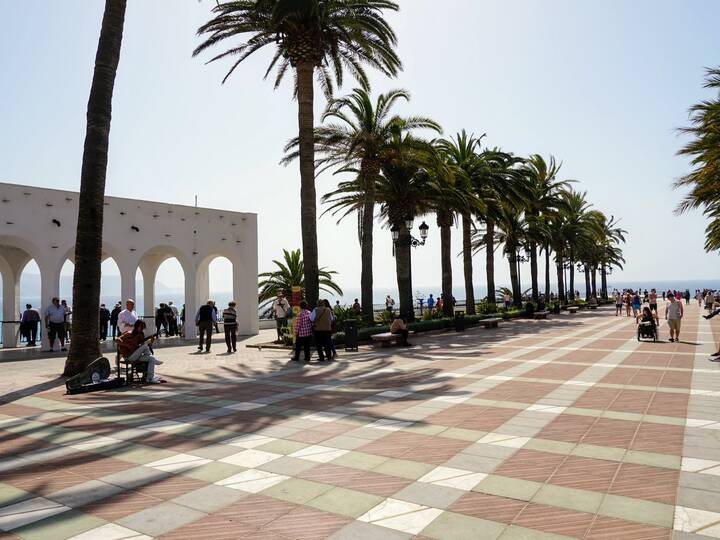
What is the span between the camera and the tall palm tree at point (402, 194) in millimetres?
23609

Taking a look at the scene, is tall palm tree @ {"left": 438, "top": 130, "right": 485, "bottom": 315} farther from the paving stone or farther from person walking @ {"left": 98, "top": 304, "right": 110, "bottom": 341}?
the paving stone

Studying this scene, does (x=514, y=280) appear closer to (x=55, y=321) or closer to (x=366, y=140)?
(x=366, y=140)

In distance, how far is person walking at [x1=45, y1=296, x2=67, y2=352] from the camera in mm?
17000

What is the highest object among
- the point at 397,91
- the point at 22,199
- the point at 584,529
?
the point at 397,91

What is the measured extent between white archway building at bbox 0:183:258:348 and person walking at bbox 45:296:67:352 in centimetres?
51

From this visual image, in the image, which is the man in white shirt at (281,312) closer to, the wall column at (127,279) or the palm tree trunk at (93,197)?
the wall column at (127,279)

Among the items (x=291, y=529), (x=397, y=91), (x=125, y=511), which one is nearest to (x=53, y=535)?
(x=125, y=511)

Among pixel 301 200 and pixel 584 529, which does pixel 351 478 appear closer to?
pixel 584 529

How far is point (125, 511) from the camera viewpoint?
4.27 m

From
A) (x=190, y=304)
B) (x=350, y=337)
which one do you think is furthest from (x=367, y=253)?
(x=190, y=304)

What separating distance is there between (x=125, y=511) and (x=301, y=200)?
14.9 meters

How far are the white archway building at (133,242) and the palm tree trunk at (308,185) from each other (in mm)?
6276

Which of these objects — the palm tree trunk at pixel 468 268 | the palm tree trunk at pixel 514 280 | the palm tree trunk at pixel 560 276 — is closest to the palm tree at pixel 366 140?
the palm tree trunk at pixel 468 268

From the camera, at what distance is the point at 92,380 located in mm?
10039
